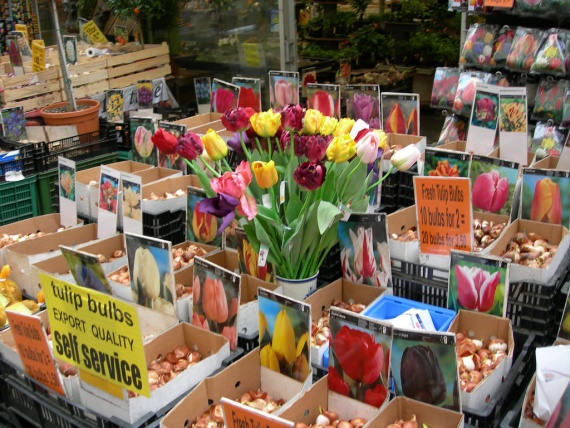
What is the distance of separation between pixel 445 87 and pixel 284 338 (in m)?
2.42

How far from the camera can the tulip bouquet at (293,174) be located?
6.16 feet

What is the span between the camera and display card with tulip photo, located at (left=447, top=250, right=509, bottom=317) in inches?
71.5

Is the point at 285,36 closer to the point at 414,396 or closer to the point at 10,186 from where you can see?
the point at 10,186

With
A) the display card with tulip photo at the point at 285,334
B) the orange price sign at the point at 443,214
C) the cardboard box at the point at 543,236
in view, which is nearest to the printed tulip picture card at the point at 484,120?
the cardboard box at the point at 543,236

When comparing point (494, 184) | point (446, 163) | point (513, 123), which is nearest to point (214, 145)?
point (446, 163)

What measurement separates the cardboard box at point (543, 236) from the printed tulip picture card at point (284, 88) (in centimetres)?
169

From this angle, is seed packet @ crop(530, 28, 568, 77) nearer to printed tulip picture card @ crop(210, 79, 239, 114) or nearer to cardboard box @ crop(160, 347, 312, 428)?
printed tulip picture card @ crop(210, 79, 239, 114)

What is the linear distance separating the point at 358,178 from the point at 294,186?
0.68 ft

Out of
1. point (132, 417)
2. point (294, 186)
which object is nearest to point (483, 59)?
point (294, 186)

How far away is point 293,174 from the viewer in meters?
1.88

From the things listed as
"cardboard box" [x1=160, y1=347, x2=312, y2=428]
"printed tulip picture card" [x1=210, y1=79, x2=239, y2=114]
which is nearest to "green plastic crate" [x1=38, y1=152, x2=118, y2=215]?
"printed tulip picture card" [x1=210, y1=79, x2=239, y2=114]

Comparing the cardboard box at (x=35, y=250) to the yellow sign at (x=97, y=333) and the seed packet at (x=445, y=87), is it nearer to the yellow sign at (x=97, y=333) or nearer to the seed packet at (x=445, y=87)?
the yellow sign at (x=97, y=333)

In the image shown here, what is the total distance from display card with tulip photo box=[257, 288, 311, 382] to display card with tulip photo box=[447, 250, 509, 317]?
502mm

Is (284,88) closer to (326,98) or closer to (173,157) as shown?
(326,98)
